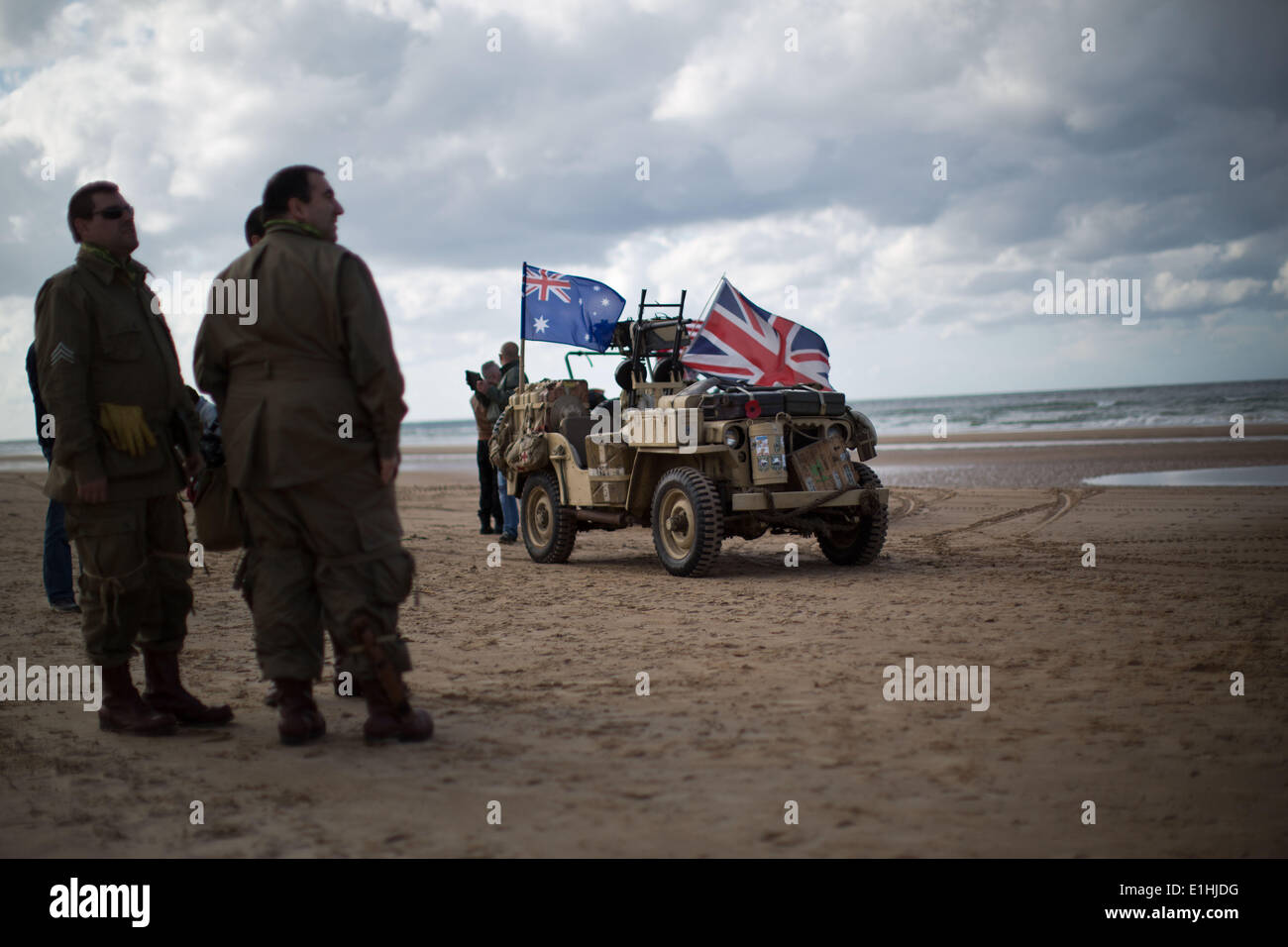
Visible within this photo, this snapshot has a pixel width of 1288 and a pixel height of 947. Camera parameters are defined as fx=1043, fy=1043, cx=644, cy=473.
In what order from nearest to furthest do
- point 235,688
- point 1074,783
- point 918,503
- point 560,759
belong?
point 1074,783, point 560,759, point 235,688, point 918,503

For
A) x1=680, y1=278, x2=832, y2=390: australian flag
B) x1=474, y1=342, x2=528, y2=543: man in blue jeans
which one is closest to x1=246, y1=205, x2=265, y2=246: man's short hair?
x1=680, y1=278, x2=832, y2=390: australian flag

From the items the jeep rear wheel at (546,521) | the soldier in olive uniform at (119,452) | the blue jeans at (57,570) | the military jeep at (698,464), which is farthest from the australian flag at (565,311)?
the soldier in olive uniform at (119,452)

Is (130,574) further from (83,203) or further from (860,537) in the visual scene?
(860,537)

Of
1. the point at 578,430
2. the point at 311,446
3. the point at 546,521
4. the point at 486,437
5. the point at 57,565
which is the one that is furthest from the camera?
the point at 486,437

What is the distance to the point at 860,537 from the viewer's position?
8758mm

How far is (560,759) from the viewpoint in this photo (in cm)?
365

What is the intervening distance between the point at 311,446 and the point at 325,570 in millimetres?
446

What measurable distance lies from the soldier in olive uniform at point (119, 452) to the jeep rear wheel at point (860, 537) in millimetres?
5642

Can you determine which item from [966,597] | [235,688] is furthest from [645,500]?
[235,688]

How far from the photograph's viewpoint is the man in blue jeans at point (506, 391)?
11.2 meters

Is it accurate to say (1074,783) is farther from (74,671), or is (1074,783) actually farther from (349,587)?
(74,671)

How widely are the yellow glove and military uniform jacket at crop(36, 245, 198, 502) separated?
0.04 meters

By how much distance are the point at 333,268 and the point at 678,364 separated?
6.15 m

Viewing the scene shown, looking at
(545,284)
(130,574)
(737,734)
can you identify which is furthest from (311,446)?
(545,284)
